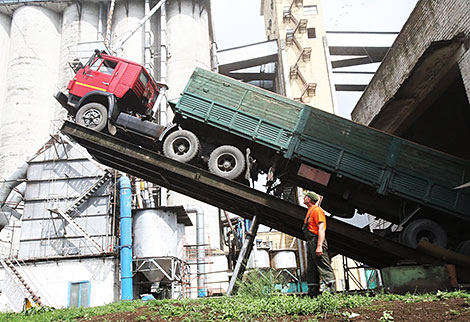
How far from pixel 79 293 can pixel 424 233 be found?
53.0 feet

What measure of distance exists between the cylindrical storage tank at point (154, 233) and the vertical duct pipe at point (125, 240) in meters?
1.26

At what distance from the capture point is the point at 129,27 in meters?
34.3

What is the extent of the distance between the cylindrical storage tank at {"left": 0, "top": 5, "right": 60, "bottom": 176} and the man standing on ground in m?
29.4

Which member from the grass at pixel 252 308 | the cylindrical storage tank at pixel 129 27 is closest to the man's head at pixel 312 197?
the grass at pixel 252 308

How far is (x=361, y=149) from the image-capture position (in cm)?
924

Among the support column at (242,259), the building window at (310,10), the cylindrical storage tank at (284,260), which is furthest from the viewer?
the building window at (310,10)

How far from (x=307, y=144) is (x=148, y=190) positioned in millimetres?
17992

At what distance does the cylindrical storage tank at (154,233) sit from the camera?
66.1ft

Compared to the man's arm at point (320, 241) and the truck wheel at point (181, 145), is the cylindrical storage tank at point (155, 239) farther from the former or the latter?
the man's arm at point (320, 241)

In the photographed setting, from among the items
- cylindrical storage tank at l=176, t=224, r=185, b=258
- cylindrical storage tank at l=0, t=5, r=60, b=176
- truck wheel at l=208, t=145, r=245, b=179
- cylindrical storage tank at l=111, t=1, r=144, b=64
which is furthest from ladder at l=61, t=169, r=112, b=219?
cylindrical storage tank at l=111, t=1, r=144, b=64

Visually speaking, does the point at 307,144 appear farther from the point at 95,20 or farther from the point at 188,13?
the point at 95,20

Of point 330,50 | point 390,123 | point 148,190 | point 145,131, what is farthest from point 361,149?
point 330,50

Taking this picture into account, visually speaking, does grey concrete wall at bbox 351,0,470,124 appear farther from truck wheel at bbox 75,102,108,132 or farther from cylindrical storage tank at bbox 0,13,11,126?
cylindrical storage tank at bbox 0,13,11,126

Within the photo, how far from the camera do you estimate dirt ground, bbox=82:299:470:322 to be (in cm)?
457
